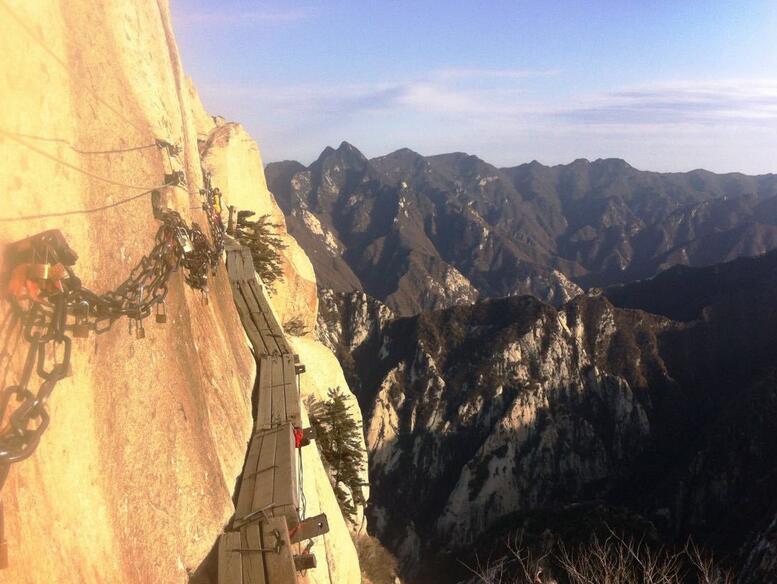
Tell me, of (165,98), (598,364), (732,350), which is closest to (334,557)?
(165,98)

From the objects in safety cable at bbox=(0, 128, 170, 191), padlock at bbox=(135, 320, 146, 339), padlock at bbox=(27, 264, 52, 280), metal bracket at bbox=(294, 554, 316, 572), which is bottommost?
metal bracket at bbox=(294, 554, 316, 572)

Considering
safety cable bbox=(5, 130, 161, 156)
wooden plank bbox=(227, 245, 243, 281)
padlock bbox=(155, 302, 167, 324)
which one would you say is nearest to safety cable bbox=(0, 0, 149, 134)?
safety cable bbox=(5, 130, 161, 156)

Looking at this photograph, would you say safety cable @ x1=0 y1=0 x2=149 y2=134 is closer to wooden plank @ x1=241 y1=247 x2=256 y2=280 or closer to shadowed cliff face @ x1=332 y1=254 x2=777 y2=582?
wooden plank @ x1=241 y1=247 x2=256 y2=280

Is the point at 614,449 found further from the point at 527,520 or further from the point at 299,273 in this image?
the point at 299,273

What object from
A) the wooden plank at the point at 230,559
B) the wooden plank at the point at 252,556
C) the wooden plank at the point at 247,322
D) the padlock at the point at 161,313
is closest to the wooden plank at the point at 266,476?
the wooden plank at the point at 252,556

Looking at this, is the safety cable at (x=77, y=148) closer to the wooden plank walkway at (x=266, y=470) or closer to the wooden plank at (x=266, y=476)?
the wooden plank walkway at (x=266, y=470)

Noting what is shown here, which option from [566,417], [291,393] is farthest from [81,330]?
[566,417]
